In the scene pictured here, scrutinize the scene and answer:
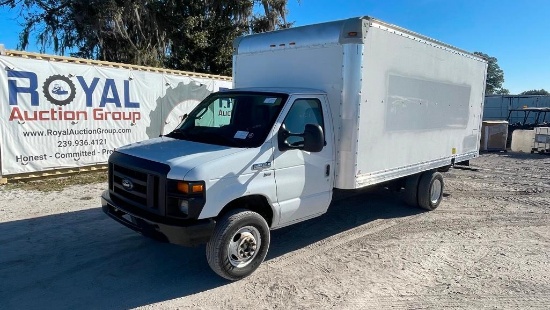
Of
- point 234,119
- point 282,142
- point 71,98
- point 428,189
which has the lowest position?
point 428,189

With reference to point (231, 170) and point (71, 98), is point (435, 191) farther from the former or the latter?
point (71, 98)

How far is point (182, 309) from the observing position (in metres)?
3.67

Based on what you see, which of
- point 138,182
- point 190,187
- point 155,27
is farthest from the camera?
point 155,27

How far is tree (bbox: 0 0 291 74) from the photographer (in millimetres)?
15531

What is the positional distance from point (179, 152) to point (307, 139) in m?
1.45

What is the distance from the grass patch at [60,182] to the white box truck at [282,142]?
4.84 metres

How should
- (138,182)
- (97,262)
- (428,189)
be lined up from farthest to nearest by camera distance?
(428,189) → (97,262) → (138,182)

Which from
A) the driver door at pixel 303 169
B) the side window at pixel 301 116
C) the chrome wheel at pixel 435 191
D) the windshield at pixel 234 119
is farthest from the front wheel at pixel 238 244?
the chrome wheel at pixel 435 191

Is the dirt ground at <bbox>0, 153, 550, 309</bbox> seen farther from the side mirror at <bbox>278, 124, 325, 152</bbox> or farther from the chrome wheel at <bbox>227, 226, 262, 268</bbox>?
→ the side mirror at <bbox>278, 124, 325, 152</bbox>

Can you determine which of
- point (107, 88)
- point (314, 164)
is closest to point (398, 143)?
point (314, 164)

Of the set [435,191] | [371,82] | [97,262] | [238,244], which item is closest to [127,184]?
[97,262]

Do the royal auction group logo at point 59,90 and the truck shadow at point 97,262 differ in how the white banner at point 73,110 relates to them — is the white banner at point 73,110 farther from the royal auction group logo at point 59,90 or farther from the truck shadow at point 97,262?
the truck shadow at point 97,262

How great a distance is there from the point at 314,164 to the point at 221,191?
55.8 inches

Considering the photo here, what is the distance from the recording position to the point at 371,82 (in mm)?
5156
